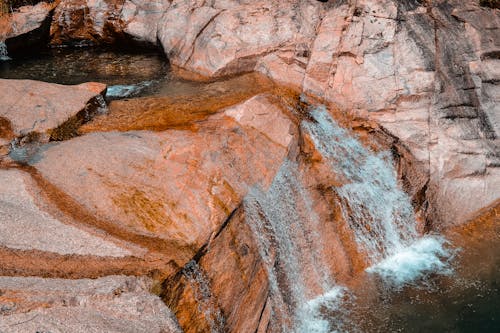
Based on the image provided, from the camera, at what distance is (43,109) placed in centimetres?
1032

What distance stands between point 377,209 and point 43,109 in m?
7.84

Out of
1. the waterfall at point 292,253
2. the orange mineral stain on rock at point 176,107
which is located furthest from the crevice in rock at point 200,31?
the waterfall at point 292,253

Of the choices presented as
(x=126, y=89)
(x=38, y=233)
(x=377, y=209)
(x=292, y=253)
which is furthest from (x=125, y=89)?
(x=377, y=209)

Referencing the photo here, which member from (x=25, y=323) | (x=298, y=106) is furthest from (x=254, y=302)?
(x=298, y=106)

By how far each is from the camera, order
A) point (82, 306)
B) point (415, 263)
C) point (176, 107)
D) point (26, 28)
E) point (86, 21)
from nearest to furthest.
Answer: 1. point (82, 306)
2. point (415, 263)
3. point (176, 107)
4. point (26, 28)
5. point (86, 21)

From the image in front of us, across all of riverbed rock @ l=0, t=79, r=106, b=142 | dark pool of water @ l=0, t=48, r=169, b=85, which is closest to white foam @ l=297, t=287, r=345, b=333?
riverbed rock @ l=0, t=79, r=106, b=142

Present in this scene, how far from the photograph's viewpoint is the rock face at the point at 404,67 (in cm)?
1238

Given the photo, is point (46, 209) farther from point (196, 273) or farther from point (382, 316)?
point (382, 316)

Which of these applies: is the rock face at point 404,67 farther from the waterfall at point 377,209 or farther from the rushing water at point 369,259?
the rushing water at point 369,259

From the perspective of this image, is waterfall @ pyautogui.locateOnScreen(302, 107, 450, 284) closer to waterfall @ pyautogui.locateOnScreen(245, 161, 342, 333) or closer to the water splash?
waterfall @ pyautogui.locateOnScreen(245, 161, 342, 333)

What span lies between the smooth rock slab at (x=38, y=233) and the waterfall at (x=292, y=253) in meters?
2.82

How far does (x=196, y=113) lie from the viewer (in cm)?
1116

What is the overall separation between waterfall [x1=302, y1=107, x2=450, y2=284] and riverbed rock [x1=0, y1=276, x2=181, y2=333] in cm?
574

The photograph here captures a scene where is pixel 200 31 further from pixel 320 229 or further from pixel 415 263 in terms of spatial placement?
pixel 415 263
